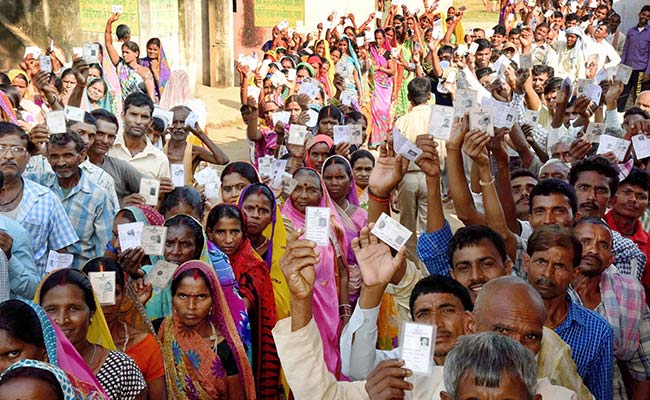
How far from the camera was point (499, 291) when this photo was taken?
2748 millimetres

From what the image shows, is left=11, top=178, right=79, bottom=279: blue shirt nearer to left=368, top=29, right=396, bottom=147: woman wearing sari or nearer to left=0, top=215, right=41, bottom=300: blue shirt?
left=0, top=215, right=41, bottom=300: blue shirt

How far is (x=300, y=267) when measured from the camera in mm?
2898

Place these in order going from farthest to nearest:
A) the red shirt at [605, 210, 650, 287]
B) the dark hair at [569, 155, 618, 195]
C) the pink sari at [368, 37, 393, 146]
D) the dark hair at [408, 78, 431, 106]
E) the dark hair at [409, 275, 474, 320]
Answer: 1. the pink sari at [368, 37, 393, 146]
2. the dark hair at [408, 78, 431, 106]
3. the dark hair at [569, 155, 618, 195]
4. the red shirt at [605, 210, 650, 287]
5. the dark hair at [409, 275, 474, 320]

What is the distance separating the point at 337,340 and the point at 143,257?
1250 mm

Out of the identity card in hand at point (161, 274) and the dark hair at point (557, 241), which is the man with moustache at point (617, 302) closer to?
the dark hair at point (557, 241)

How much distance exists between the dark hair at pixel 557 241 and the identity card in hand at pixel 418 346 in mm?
1232

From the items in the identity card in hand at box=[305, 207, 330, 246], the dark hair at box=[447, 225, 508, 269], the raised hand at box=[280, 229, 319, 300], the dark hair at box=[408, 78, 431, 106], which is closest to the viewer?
the raised hand at box=[280, 229, 319, 300]

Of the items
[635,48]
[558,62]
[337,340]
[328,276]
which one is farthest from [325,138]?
[635,48]

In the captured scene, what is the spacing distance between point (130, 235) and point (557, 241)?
7.46 feet

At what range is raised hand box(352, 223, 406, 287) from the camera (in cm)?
311

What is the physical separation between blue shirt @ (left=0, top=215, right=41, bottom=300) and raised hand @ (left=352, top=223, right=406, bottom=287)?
2.01 m

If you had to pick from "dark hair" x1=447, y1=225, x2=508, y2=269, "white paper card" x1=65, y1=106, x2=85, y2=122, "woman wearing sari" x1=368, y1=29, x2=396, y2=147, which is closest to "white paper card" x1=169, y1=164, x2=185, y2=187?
"white paper card" x1=65, y1=106, x2=85, y2=122

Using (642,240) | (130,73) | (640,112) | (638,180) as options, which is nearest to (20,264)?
(642,240)

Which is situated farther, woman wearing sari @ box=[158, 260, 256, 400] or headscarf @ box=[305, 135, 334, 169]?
headscarf @ box=[305, 135, 334, 169]
